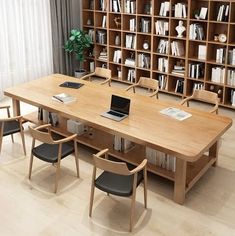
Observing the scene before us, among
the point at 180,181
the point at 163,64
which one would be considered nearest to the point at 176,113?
the point at 180,181

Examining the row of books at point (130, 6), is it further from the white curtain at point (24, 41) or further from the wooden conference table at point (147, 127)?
the wooden conference table at point (147, 127)

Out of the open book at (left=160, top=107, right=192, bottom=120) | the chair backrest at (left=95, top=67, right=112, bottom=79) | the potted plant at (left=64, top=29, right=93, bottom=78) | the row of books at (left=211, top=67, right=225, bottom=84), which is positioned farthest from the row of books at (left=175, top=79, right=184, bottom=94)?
the open book at (left=160, top=107, right=192, bottom=120)

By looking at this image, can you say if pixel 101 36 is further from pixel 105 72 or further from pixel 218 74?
pixel 218 74

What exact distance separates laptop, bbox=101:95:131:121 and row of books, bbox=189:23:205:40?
2532 millimetres

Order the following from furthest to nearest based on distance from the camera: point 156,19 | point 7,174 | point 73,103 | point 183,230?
point 156,19
point 73,103
point 7,174
point 183,230

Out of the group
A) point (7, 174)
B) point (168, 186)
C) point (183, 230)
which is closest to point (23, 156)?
point (7, 174)

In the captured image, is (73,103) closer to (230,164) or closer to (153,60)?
(230,164)

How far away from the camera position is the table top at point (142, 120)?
3.98 metres

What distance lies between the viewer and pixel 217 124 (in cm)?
437

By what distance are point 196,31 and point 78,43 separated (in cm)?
229

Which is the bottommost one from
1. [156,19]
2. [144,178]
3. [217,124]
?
[144,178]

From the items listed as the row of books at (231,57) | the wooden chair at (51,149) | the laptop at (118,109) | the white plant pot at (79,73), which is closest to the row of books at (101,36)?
the white plant pot at (79,73)

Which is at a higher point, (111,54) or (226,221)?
(111,54)

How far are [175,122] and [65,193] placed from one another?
1424 millimetres
